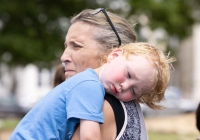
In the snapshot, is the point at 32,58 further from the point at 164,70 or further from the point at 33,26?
the point at 164,70

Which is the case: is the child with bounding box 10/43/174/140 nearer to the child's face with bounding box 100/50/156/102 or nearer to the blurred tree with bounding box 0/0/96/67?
the child's face with bounding box 100/50/156/102

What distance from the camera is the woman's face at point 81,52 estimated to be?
3.04 metres

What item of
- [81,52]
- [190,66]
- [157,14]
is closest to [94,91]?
[81,52]

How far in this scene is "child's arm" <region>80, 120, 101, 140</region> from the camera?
99.7 inches

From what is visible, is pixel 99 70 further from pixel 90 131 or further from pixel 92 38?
pixel 90 131

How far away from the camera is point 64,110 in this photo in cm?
262

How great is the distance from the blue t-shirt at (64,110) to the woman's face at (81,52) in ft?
1.25

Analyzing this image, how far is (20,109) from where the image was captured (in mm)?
29906

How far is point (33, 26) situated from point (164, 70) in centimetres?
1584

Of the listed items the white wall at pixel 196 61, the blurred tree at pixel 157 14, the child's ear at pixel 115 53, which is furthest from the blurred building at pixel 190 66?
the child's ear at pixel 115 53

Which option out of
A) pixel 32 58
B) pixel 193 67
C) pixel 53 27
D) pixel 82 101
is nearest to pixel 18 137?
pixel 82 101

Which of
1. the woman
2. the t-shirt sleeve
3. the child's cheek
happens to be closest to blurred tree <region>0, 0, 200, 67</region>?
the woman

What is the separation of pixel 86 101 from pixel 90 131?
14 centimetres

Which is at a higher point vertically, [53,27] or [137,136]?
[53,27]
